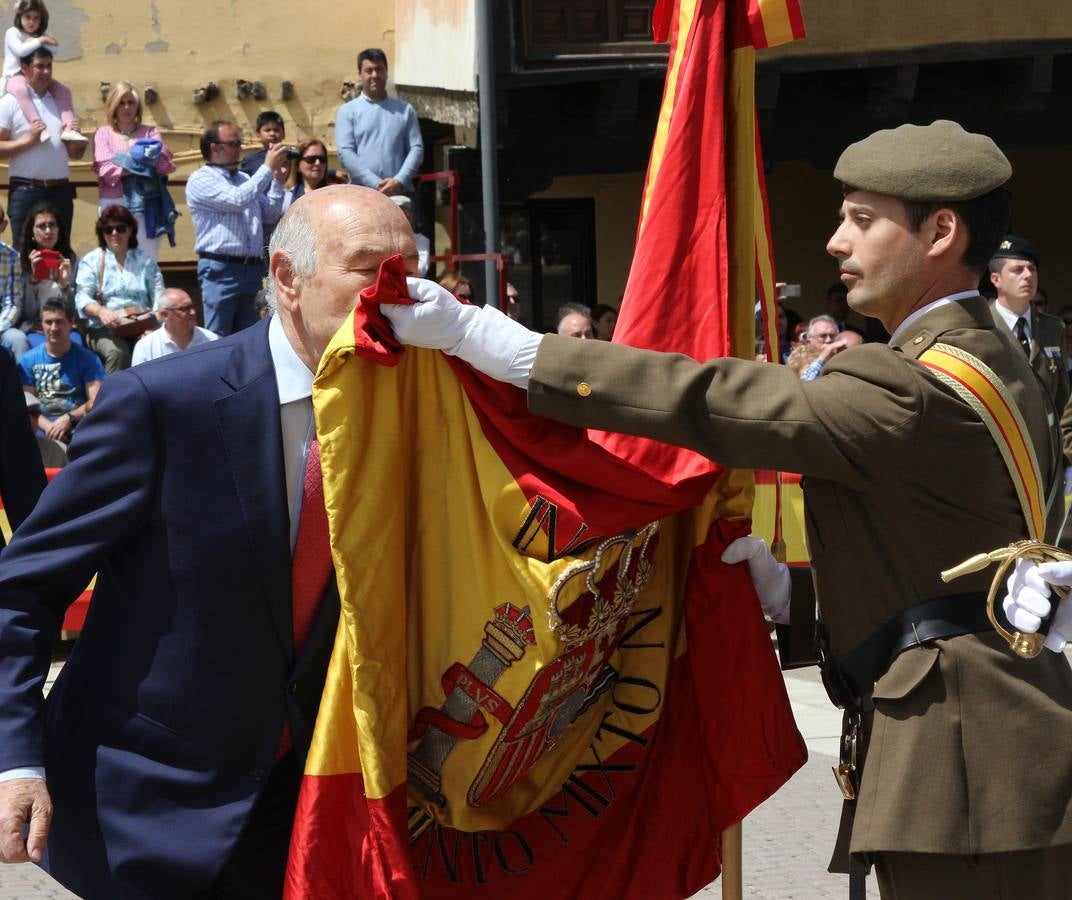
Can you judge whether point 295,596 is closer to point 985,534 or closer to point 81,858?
point 81,858

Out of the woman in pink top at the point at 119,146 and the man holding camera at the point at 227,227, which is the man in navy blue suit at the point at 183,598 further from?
the woman in pink top at the point at 119,146

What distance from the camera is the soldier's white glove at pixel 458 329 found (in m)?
2.86

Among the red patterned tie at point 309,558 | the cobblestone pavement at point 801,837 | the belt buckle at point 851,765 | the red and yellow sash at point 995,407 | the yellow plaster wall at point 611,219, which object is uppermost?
the red and yellow sash at point 995,407

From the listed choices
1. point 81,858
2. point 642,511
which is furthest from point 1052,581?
point 81,858

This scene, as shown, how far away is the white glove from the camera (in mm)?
3266

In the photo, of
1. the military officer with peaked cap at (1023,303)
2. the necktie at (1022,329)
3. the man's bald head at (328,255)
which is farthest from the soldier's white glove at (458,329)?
the necktie at (1022,329)

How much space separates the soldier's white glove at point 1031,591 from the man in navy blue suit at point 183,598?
1.23 meters

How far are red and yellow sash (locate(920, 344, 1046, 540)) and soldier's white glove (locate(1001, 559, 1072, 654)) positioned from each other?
0.14m

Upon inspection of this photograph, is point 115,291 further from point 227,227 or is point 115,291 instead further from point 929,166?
point 929,166

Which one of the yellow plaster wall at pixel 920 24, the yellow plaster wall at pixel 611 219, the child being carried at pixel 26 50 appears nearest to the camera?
the child being carried at pixel 26 50

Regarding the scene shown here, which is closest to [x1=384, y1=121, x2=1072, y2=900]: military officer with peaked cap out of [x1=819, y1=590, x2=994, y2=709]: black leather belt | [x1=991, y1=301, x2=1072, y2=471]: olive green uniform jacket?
[x1=819, y1=590, x2=994, y2=709]: black leather belt

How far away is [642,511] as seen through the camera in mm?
3105

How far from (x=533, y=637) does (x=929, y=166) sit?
1.12 metres

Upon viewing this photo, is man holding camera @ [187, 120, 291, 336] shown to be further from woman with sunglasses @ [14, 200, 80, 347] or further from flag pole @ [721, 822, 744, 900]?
flag pole @ [721, 822, 744, 900]
